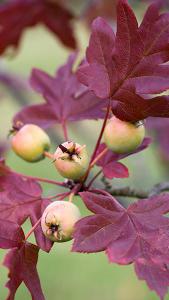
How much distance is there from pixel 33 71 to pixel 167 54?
1.86 ft

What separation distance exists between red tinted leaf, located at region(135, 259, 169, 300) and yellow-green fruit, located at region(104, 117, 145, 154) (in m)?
0.28

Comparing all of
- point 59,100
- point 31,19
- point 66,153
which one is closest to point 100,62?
point 66,153

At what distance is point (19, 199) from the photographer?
122 centimetres

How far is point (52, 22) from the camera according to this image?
2.38m

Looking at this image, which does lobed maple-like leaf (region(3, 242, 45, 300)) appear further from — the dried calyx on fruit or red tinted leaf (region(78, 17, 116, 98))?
red tinted leaf (region(78, 17, 116, 98))

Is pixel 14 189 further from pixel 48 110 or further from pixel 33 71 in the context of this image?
pixel 33 71

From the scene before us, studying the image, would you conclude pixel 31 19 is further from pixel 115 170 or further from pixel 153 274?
pixel 153 274

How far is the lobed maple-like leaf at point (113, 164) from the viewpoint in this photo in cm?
125

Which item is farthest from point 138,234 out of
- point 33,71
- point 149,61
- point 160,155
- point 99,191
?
point 160,155

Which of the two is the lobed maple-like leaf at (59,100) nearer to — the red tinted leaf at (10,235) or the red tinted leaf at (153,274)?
the red tinted leaf at (10,235)

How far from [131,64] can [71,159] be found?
222 millimetres

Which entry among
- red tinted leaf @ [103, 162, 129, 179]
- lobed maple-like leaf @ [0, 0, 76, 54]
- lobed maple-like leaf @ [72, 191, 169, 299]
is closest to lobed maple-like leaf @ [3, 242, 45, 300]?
lobed maple-like leaf @ [72, 191, 169, 299]

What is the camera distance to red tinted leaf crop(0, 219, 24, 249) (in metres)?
1.08

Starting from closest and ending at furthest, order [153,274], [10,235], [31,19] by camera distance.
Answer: [153,274], [10,235], [31,19]
